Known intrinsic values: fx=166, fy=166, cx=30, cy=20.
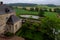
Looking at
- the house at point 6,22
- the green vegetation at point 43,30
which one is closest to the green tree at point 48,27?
the green vegetation at point 43,30

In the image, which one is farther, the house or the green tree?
the house

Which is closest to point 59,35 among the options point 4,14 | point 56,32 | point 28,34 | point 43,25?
point 56,32

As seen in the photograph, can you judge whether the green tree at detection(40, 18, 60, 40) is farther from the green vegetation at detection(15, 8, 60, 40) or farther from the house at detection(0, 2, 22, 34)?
the house at detection(0, 2, 22, 34)

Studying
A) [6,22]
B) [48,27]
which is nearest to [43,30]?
[48,27]

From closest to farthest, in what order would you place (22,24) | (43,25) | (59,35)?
(59,35) < (43,25) < (22,24)

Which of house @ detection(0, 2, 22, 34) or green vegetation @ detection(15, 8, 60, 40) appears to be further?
house @ detection(0, 2, 22, 34)

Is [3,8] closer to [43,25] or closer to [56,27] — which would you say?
[43,25]

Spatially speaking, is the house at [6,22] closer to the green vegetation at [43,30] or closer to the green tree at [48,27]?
the green vegetation at [43,30]

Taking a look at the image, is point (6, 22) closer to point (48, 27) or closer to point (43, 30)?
point (43, 30)

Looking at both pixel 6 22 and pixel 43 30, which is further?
pixel 6 22

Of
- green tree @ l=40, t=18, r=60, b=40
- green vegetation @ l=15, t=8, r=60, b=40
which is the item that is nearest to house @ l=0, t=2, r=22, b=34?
green vegetation @ l=15, t=8, r=60, b=40

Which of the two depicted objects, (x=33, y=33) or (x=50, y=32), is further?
(x=33, y=33)
